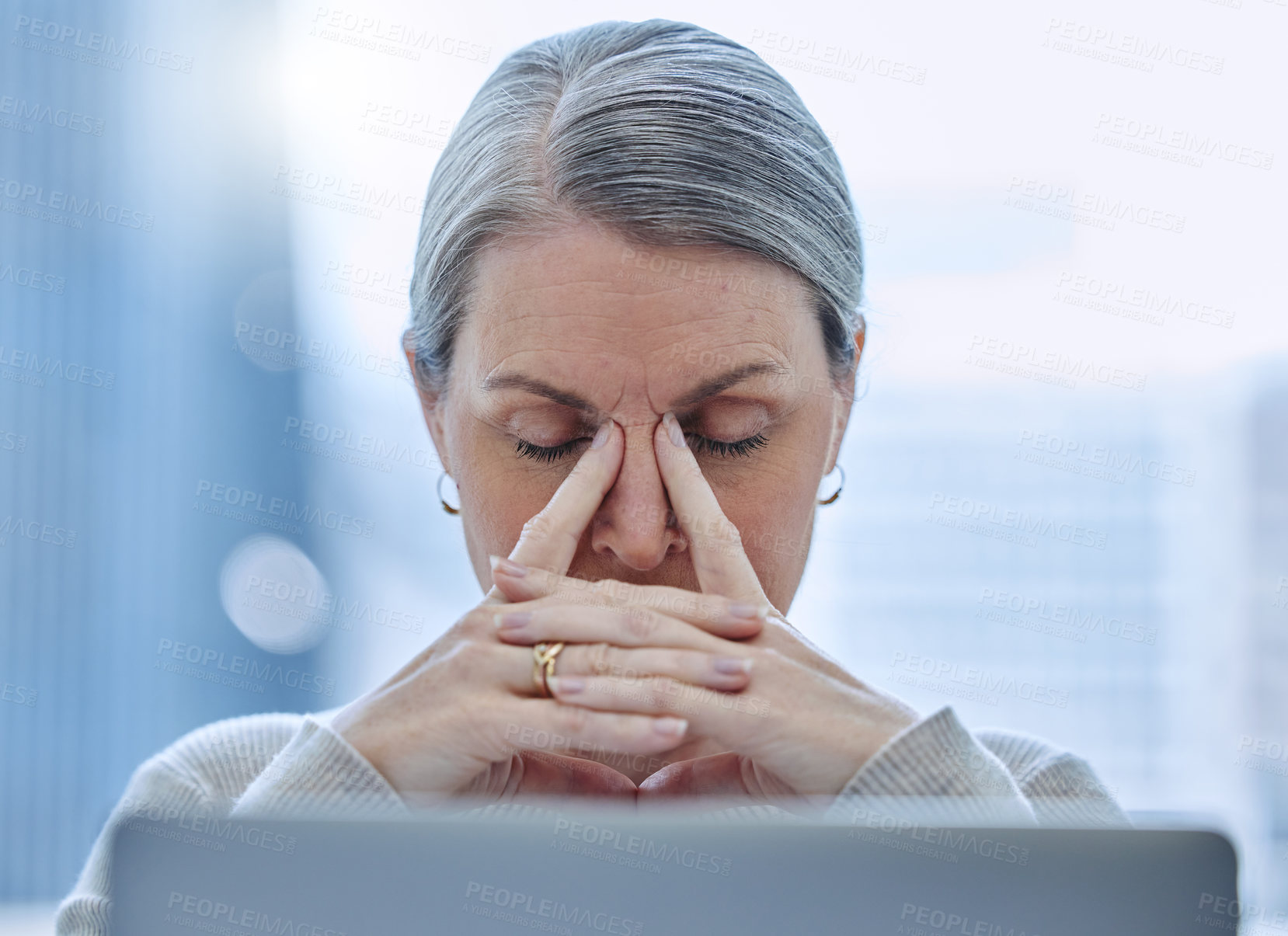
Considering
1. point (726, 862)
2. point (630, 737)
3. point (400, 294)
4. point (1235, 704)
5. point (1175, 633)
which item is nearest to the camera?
point (726, 862)

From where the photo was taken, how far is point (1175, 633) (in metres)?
5.62

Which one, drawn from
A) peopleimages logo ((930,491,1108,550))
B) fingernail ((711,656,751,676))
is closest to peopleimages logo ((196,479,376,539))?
peopleimages logo ((930,491,1108,550))

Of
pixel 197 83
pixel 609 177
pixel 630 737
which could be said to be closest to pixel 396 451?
pixel 609 177

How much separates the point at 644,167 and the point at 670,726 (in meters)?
0.61

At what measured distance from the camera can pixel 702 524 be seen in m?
1.02

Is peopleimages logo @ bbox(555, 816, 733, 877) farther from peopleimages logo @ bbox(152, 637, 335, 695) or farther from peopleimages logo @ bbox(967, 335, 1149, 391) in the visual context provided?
peopleimages logo @ bbox(152, 637, 335, 695)

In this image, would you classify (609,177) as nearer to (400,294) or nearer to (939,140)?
(400,294)

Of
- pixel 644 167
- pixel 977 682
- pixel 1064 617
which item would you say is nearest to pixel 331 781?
pixel 644 167

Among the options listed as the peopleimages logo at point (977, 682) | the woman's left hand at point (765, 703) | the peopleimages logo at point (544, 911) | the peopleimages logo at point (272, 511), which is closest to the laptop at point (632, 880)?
the peopleimages logo at point (544, 911)

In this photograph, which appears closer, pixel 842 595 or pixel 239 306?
pixel 239 306

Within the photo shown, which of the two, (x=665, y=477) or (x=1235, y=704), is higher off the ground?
(x=665, y=477)

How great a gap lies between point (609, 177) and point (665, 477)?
1.11ft

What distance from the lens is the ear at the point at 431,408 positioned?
1.27 metres

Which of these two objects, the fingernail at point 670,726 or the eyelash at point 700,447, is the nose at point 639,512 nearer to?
the eyelash at point 700,447
